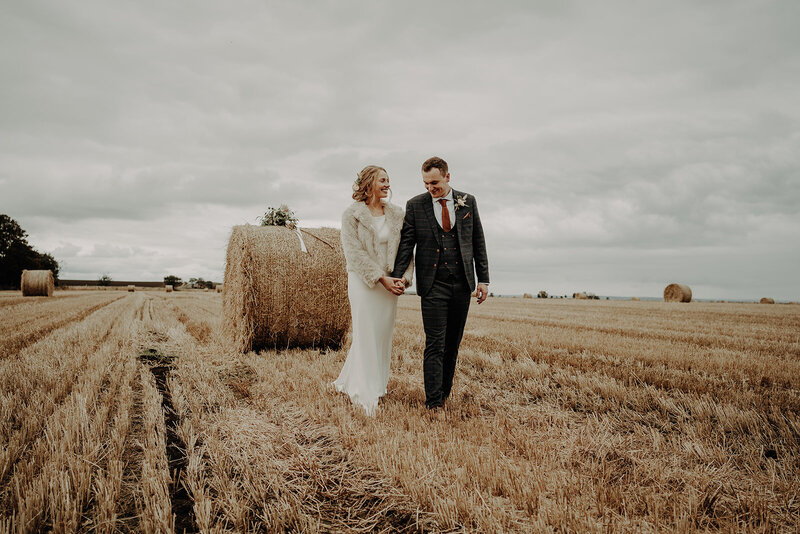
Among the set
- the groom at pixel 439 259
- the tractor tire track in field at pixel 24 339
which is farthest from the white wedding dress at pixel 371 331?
the tractor tire track in field at pixel 24 339

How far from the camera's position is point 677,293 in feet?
81.1

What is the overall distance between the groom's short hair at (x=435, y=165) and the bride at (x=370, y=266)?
1.74 feet

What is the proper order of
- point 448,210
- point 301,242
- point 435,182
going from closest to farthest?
point 435,182
point 448,210
point 301,242

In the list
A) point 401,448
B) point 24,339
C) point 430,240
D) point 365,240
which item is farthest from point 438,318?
point 24,339

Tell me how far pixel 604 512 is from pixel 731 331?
899 centimetres

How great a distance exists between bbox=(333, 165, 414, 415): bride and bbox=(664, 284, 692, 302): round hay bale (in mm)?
25003

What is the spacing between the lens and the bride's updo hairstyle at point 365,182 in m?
4.34

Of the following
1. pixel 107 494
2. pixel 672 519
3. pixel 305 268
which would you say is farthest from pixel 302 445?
pixel 305 268

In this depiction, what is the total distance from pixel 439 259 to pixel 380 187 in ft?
3.03

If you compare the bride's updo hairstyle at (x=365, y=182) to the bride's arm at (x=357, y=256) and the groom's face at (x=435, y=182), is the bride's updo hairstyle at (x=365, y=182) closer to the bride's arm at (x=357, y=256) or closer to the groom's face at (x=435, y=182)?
the bride's arm at (x=357, y=256)

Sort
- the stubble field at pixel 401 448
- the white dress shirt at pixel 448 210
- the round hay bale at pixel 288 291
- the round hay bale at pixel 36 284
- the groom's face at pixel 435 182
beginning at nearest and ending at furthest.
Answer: the stubble field at pixel 401 448, the groom's face at pixel 435 182, the white dress shirt at pixel 448 210, the round hay bale at pixel 288 291, the round hay bale at pixel 36 284

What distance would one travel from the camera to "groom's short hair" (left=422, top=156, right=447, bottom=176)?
3.92 metres

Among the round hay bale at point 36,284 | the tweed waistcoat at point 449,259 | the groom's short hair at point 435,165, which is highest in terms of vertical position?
the groom's short hair at point 435,165

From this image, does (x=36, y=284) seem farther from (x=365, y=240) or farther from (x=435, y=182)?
(x=435, y=182)
